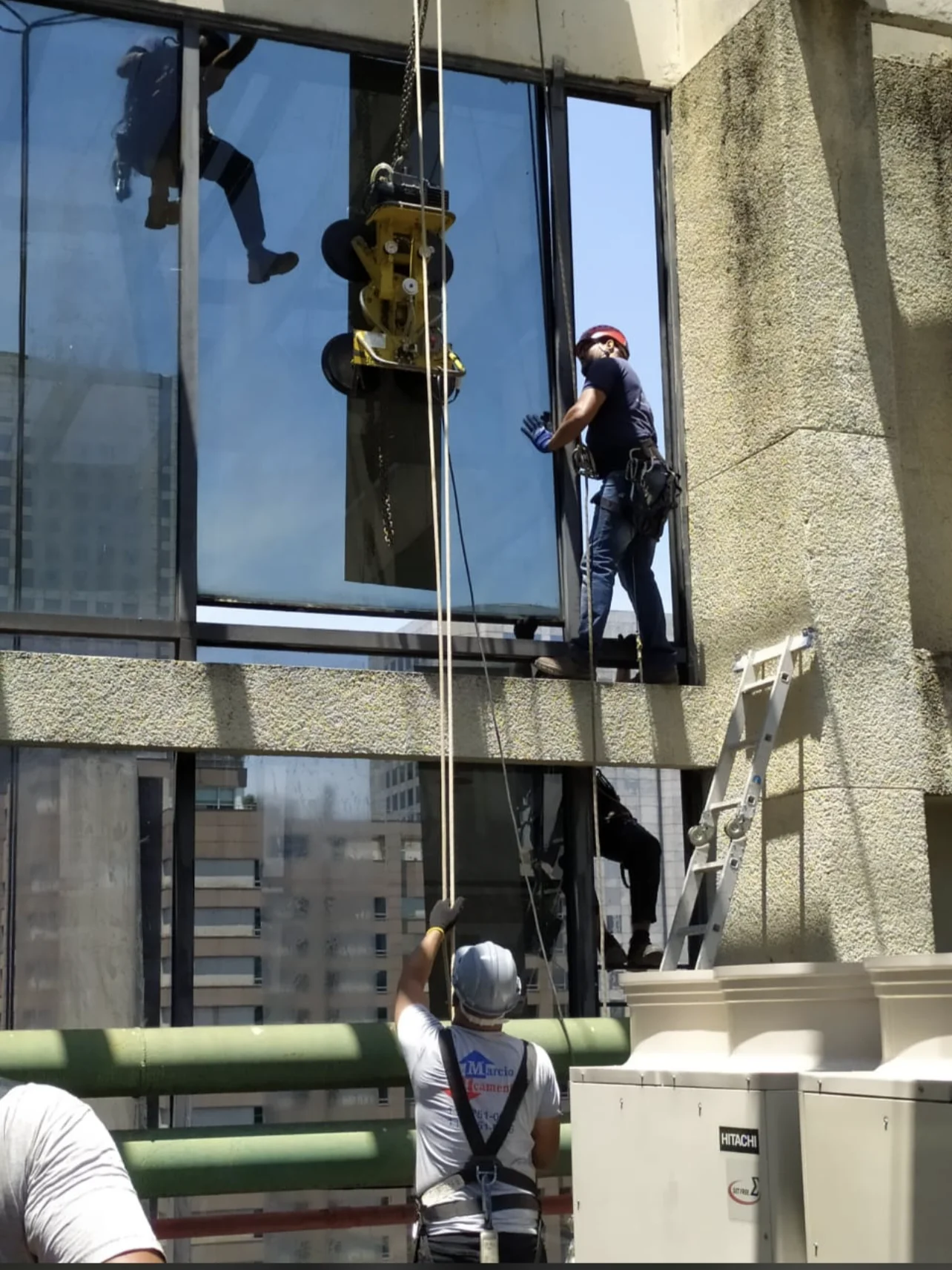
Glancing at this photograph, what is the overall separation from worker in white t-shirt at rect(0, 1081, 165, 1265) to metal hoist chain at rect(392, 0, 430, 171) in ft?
20.5

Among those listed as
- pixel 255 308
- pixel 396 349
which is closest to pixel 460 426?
pixel 396 349

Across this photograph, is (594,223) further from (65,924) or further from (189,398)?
(65,924)

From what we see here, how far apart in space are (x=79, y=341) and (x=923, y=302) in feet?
13.7

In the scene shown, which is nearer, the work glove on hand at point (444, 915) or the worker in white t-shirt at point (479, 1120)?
the worker in white t-shirt at point (479, 1120)

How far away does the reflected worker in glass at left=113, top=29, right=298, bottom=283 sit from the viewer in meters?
7.52

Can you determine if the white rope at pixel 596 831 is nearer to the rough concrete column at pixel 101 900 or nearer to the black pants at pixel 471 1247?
the rough concrete column at pixel 101 900

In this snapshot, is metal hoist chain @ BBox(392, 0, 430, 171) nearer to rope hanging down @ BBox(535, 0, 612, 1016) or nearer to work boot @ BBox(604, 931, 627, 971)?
rope hanging down @ BBox(535, 0, 612, 1016)

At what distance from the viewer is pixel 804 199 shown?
7574mm

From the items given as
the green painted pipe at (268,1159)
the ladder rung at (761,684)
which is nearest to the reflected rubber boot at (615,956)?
the green painted pipe at (268,1159)

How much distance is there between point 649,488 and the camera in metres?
7.54

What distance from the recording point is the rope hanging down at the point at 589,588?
24.5 ft

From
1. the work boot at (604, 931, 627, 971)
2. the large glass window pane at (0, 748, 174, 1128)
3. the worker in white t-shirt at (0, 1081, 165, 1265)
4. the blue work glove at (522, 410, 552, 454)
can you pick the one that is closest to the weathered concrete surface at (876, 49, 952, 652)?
the blue work glove at (522, 410, 552, 454)

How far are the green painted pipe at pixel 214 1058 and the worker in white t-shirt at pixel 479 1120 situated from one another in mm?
1764

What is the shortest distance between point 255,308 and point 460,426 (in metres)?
1.11
